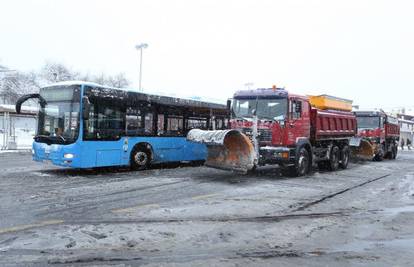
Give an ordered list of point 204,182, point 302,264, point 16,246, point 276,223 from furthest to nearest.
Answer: point 204,182
point 276,223
point 16,246
point 302,264

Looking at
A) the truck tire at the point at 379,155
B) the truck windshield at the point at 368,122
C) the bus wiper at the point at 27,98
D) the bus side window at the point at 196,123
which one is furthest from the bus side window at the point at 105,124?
the truck tire at the point at 379,155

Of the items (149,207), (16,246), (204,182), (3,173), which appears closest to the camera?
(16,246)

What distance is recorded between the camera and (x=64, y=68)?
9050 cm

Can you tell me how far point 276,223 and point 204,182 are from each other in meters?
5.63

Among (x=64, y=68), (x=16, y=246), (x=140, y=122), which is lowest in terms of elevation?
(x=16, y=246)

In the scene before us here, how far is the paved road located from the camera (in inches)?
242

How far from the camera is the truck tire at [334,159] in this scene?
64.9 ft

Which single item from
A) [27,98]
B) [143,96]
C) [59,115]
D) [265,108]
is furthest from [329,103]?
[27,98]

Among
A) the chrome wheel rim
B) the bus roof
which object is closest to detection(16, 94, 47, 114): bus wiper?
the bus roof

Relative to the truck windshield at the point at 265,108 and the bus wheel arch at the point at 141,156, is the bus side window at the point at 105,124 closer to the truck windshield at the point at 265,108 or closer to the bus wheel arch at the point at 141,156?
the bus wheel arch at the point at 141,156

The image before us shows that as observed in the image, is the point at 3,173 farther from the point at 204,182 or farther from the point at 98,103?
the point at 204,182

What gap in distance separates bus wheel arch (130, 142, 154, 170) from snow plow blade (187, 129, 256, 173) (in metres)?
2.03

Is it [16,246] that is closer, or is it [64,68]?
[16,246]

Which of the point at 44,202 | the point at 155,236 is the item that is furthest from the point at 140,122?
the point at 155,236
